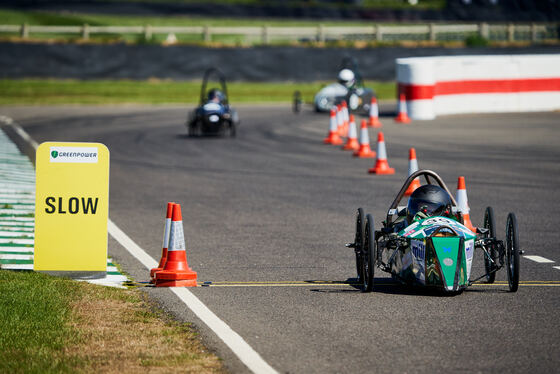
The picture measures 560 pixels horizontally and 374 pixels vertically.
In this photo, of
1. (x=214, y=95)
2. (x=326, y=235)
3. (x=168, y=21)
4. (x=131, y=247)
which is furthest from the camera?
(x=168, y=21)

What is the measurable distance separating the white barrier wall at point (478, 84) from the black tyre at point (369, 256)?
2182 centimetres

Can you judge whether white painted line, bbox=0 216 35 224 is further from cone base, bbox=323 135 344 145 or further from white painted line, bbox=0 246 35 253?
cone base, bbox=323 135 344 145

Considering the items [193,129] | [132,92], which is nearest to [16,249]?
[193,129]

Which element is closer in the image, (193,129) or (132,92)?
(193,129)

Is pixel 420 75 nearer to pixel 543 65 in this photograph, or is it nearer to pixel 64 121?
pixel 543 65

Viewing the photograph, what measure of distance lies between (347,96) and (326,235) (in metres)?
21.5

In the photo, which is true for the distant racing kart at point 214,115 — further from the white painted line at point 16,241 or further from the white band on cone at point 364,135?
the white painted line at point 16,241

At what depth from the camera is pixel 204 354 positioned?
687 cm

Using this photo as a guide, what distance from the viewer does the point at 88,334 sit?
7426 millimetres

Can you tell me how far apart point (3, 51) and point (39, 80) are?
1807 mm

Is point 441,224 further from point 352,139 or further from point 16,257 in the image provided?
point 352,139

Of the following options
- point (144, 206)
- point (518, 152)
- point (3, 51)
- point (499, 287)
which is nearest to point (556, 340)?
point (499, 287)

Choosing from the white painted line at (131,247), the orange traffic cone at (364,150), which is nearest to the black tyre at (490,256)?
the white painted line at (131,247)

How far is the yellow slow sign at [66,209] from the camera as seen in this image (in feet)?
31.5
